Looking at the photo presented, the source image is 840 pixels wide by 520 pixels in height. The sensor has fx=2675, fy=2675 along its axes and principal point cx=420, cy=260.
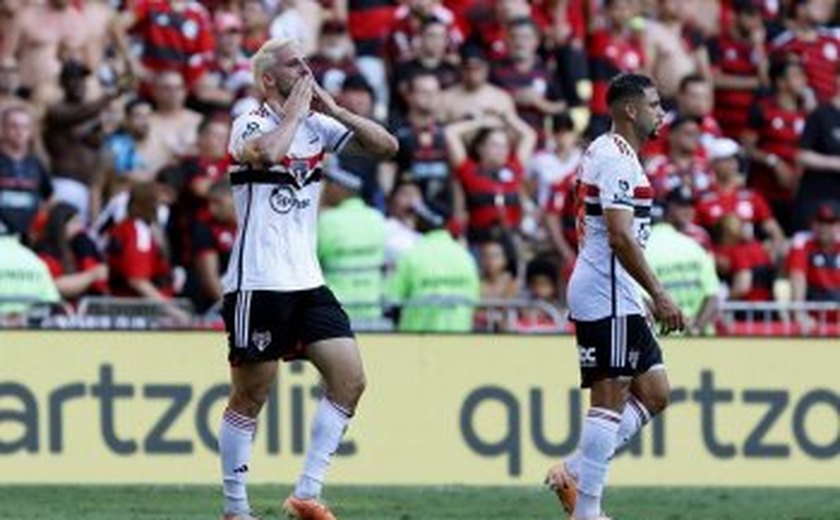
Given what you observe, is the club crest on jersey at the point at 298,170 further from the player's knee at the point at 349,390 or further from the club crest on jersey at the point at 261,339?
the player's knee at the point at 349,390

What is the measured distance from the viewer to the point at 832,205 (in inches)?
888

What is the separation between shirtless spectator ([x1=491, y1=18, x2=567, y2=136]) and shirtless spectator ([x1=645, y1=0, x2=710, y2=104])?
128 centimetres

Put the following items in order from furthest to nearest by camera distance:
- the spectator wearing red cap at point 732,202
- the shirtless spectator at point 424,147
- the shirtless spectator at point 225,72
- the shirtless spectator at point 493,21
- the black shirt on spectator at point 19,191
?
the shirtless spectator at point 493,21
the shirtless spectator at point 225,72
the spectator wearing red cap at point 732,202
the shirtless spectator at point 424,147
the black shirt on spectator at point 19,191

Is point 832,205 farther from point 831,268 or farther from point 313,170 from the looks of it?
point 313,170

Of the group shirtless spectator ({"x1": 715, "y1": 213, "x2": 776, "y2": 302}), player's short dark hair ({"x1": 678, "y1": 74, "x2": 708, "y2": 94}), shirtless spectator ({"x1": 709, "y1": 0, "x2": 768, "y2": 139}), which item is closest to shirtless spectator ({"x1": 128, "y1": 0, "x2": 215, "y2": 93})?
player's short dark hair ({"x1": 678, "y1": 74, "x2": 708, "y2": 94})

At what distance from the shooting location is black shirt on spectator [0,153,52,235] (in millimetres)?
20625

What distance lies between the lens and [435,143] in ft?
73.8

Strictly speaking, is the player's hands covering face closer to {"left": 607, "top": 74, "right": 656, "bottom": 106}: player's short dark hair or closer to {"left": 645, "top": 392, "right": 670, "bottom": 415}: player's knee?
{"left": 607, "top": 74, "right": 656, "bottom": 106}: player's short dark hair

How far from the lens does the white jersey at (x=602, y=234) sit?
13.5m

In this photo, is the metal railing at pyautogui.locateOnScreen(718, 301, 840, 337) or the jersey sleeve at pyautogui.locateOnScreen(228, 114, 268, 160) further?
the metal railing at pyautogui.locateOnScreen(718, 301, 840, 337)

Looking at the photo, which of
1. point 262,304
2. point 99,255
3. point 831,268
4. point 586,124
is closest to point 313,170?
point 262,304

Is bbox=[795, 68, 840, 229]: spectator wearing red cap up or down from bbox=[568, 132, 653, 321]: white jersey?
up

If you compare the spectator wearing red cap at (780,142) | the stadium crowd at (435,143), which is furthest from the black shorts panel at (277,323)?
the spectator wearing red cap at (780,142)

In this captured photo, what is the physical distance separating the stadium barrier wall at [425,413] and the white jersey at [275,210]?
5290mm
